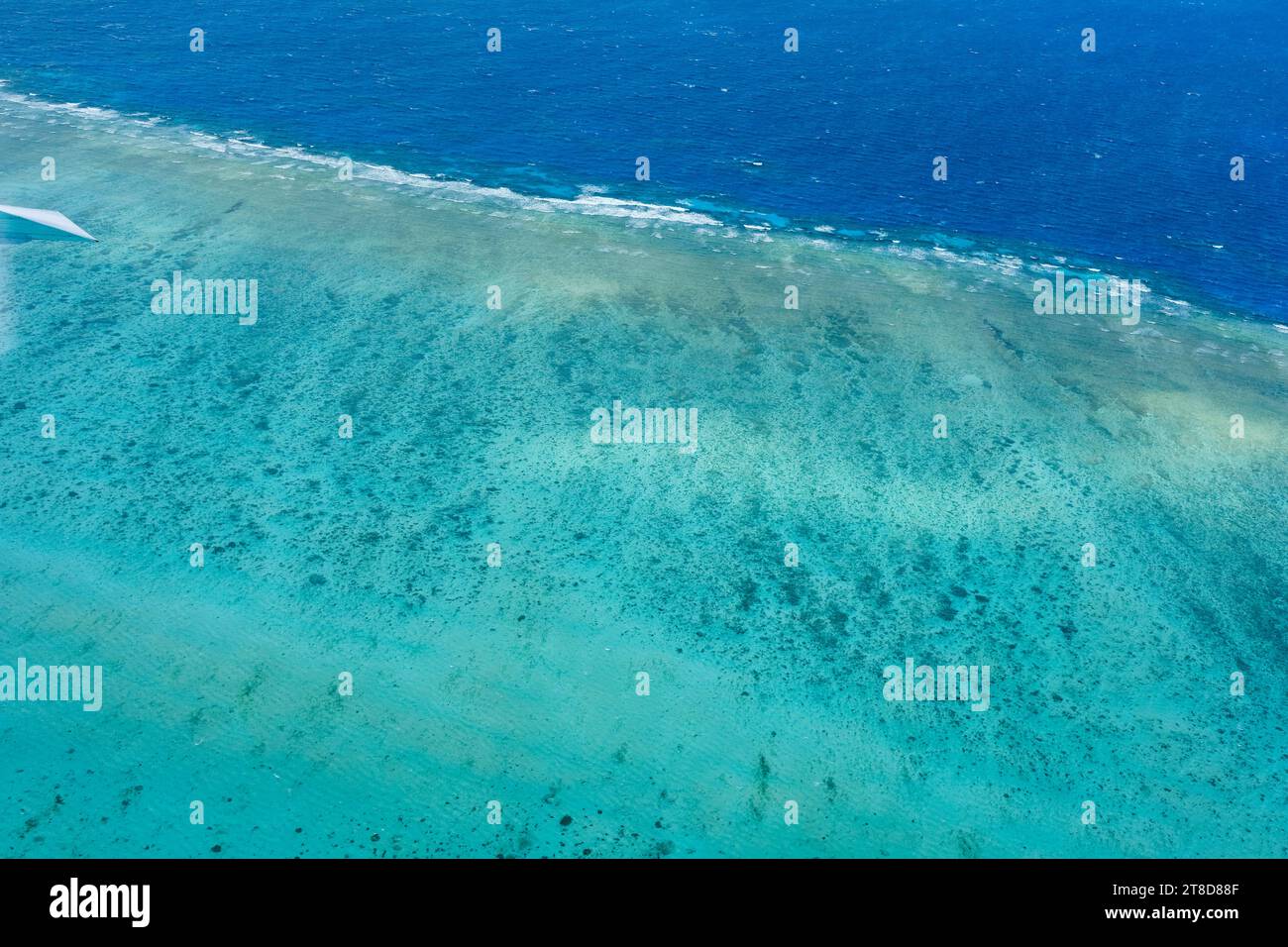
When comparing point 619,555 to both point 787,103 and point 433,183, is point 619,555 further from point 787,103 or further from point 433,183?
point 787,103

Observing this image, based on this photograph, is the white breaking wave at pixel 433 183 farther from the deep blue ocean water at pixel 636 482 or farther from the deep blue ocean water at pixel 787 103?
the deep blue ocean water at pixel 787 103

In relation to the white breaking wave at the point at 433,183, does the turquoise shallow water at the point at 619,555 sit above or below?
below

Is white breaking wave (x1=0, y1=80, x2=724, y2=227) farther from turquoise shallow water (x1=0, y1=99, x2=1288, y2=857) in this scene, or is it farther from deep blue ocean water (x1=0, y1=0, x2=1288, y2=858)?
turquoise shallow water (x1=0, y1=99, x2=1288, y2=857)

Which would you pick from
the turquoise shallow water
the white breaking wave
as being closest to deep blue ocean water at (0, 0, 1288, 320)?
the white breaking wave

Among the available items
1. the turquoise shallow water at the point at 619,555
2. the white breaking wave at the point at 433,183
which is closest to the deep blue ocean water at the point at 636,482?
the turquoise shallow water at the point at 619,555

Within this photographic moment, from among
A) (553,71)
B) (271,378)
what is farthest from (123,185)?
(553,71)

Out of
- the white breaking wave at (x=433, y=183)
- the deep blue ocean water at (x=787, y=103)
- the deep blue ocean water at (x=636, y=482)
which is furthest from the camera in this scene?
the deep blue ocean water at (x=787, y=103)

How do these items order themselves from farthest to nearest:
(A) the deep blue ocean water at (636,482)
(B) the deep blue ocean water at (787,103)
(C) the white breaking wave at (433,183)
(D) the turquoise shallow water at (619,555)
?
(B) the deep blue ocean water at (787,103)
(C) the white breaking wave at (433,183)
(A) the deep blue ocean water at (636,482)
(D) the turquoise shallow water at (619,555)

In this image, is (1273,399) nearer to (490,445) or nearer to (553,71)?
(490,445)

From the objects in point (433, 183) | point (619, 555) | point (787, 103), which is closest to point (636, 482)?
point (619, 555)
